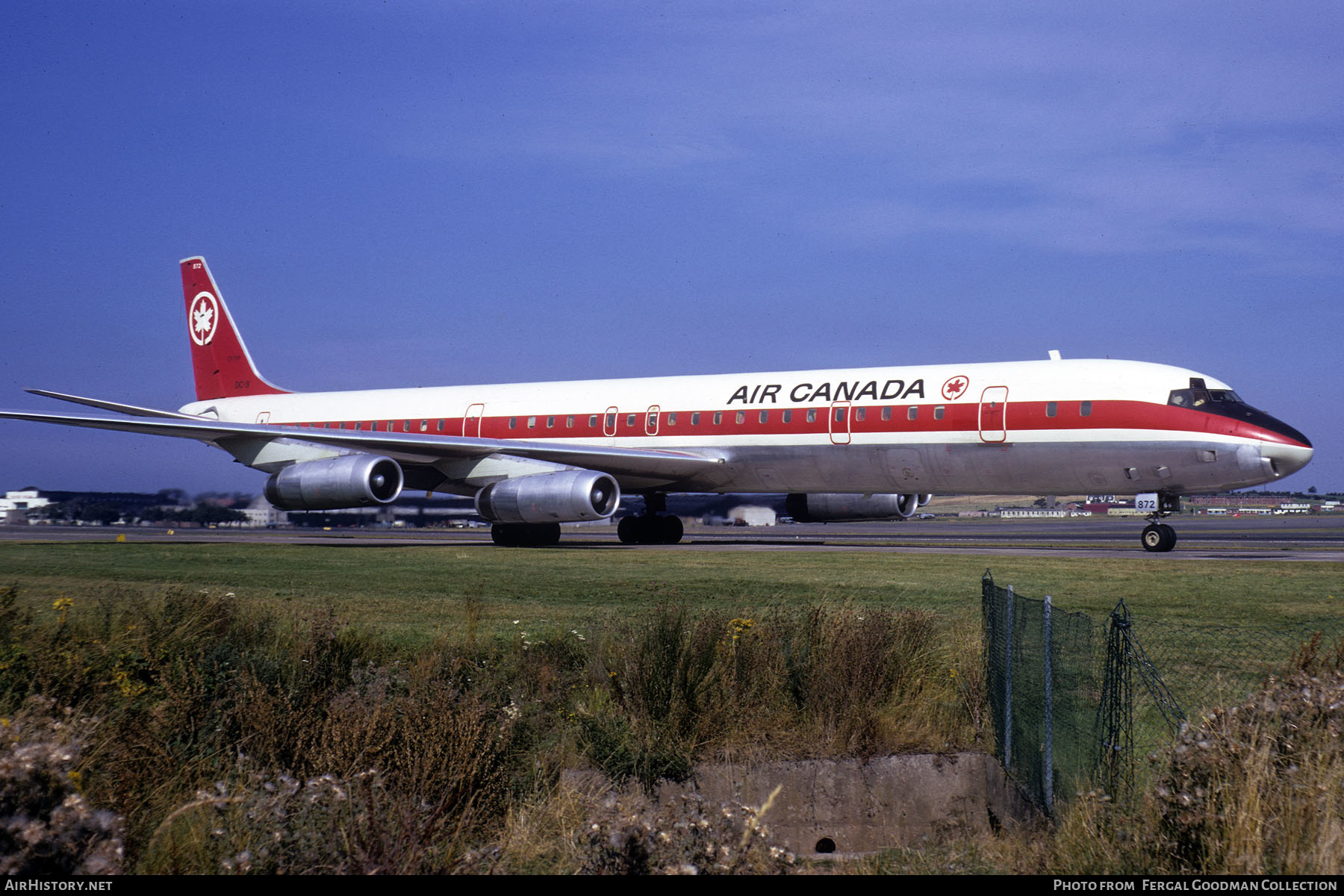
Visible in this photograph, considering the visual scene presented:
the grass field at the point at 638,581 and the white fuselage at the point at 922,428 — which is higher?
the white fuselage at the point at 922,428

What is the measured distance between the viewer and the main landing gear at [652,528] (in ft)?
105

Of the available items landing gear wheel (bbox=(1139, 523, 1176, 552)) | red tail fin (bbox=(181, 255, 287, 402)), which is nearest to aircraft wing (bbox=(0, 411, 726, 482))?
red tail fin (bbox=(181, 255, 287, 402))

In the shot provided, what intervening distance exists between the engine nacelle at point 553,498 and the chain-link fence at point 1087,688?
17.0m

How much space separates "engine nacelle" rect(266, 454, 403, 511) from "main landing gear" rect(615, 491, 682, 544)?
6.77m

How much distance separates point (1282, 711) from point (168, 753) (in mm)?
7032

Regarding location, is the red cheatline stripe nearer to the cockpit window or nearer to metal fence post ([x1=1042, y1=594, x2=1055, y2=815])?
the cockpit window

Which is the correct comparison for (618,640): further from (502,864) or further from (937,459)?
(937,459)

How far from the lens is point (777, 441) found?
28.5 metres

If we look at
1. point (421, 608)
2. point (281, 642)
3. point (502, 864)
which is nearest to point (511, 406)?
point (421, 608)

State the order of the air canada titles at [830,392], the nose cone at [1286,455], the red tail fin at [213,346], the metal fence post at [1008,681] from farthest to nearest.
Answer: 1. the red tail fin at [213,346]
2. the air canada titles at [830,392]
3. the nose cone at [1286,455]
4. the metal fence post at [1008,681]

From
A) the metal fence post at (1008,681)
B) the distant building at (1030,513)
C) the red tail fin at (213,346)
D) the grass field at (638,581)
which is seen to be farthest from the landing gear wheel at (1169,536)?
the distant building at (1030,513)

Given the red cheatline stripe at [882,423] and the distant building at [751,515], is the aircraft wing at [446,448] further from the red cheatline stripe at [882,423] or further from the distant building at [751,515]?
the distant building at [751,515]

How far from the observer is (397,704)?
8367 millimetres

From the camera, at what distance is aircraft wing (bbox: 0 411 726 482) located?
95.8 ft
